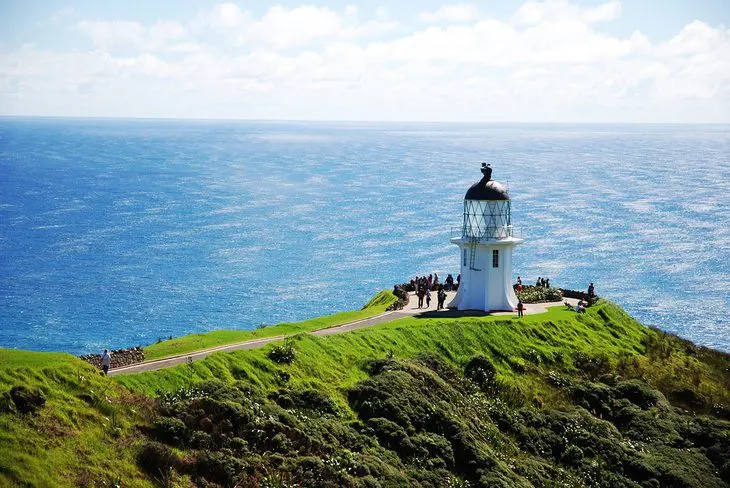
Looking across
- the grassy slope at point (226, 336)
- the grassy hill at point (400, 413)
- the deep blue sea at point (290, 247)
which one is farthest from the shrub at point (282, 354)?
the deep blue sea at point (290, 247)

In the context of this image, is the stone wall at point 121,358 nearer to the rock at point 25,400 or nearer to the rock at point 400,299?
the rock at point 25,400

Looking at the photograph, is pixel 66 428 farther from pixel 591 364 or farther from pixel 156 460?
pixel 591 364

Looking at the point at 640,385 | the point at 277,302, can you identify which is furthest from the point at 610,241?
the point at 640,385

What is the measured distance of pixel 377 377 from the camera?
3400 centimetres

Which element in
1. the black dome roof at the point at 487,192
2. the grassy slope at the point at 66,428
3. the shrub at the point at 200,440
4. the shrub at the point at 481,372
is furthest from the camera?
the black dome roof at the point at 487,192

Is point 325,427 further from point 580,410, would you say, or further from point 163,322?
point 163,322

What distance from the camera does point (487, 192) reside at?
4762cm

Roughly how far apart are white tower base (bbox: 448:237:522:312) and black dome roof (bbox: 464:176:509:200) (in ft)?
7.57

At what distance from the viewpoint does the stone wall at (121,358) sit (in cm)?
3105

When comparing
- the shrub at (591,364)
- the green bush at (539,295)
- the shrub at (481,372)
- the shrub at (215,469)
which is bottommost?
the shrub at (591,364)

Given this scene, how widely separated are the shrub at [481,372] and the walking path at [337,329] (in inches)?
217

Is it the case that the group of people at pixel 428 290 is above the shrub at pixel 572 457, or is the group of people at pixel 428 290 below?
above

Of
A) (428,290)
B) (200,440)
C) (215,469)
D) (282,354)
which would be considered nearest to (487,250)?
(428,290)

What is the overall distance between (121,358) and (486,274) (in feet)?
72.6
